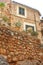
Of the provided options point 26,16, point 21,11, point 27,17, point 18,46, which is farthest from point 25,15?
point 18,46

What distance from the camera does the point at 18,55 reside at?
10.6 meters

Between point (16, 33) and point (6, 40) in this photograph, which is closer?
point (6, 40)

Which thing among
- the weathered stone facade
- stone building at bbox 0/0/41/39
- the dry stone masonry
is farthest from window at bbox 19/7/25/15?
the dry stone masonry

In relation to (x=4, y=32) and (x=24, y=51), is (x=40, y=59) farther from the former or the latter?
(x=4, y=32)

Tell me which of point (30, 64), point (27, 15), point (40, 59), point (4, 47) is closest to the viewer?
point (4, 47)

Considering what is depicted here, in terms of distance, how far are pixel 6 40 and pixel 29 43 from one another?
180cm

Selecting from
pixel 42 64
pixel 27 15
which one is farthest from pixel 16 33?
pixel 27 15

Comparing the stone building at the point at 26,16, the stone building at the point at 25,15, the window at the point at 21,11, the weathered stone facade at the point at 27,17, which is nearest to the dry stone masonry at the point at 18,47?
the stone building at the point at 25,15

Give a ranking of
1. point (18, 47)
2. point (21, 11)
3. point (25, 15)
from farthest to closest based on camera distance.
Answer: point (25, 15) → point (21, 11) → point (18, 47)

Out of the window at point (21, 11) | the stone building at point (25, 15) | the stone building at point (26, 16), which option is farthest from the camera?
the window at point (21, 11)

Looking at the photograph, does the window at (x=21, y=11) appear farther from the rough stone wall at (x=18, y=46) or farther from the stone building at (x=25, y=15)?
the rough stone wall at (x=18, y=46)

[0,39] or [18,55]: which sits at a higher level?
[0,39]

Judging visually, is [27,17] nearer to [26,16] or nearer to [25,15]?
[26,16]

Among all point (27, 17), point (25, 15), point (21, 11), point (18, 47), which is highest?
point (21, 11)
